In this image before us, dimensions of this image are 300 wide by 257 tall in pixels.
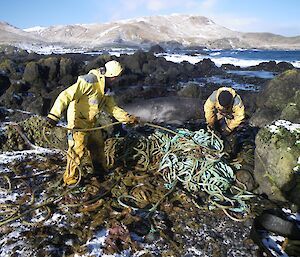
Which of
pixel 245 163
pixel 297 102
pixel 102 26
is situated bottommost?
pixel 245 163

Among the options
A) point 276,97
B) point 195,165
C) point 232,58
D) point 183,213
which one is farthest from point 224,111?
point 232,58

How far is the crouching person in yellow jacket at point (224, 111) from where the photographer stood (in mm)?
5297

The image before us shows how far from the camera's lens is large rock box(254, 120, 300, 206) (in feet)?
14.6

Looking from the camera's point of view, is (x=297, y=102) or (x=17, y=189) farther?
(x=297, y=102)

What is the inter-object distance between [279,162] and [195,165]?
44.7 inches

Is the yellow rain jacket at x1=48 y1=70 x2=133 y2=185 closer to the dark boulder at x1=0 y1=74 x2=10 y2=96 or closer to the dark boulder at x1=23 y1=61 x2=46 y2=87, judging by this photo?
the dark boulder at x1=0 y1=74 x2=10 y2=96

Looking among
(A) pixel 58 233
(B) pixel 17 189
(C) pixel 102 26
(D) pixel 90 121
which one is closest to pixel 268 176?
(D) pixel 90 121

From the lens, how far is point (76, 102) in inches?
175

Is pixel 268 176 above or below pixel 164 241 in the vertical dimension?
above

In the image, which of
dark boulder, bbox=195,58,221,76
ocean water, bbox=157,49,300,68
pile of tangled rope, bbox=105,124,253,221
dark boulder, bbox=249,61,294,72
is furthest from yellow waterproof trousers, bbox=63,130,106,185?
ocean water, bbox=157,49,300,68

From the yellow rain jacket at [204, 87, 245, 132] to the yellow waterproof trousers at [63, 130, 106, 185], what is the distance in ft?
6.13

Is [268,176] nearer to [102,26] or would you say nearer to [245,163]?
[245,163]

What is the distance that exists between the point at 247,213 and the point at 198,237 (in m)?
0.83

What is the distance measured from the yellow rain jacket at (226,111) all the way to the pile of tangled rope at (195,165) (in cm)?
37
